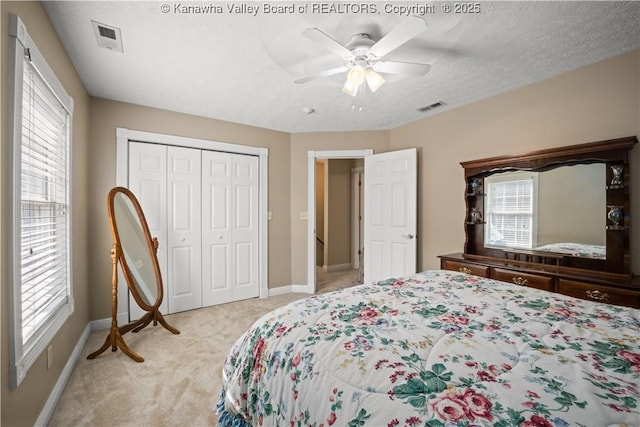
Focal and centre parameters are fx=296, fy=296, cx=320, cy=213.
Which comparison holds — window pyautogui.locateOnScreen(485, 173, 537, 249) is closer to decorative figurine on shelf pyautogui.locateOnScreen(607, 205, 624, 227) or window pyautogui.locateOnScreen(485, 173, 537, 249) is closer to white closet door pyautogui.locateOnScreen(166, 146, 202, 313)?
decorative figurine on shelf pyautogui.locateOnScreen(607, 205, 624, 227)

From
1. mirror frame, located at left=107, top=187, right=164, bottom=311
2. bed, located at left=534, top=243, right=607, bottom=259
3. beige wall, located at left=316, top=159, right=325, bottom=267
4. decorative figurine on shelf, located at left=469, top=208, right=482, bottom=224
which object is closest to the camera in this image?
bed, located at left=534, top=243, right=607, bottom=259

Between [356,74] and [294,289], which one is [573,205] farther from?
[294,289]

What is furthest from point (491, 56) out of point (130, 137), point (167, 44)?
point (130, 137)

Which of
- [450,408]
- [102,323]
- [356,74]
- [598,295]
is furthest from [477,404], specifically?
[102,323]

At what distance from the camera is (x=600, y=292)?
6.72 ft

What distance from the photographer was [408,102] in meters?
3.17

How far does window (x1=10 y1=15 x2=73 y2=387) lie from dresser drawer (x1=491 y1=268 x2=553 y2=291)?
320cm

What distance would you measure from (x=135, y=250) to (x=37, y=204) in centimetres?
131

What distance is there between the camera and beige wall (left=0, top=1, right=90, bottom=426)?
126cm

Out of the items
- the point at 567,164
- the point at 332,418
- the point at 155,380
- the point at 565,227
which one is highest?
the point at 567,164

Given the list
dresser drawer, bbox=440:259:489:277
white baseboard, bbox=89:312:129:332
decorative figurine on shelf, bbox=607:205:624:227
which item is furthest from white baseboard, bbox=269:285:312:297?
decorative figurine on shelf, bbox=607:205:624:227

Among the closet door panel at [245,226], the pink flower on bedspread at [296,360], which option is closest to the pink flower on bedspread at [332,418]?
the pink flower on bedspread at [296,360]

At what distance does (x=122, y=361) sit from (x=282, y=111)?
9.22 feet

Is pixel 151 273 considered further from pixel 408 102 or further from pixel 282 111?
pixel 408 102
